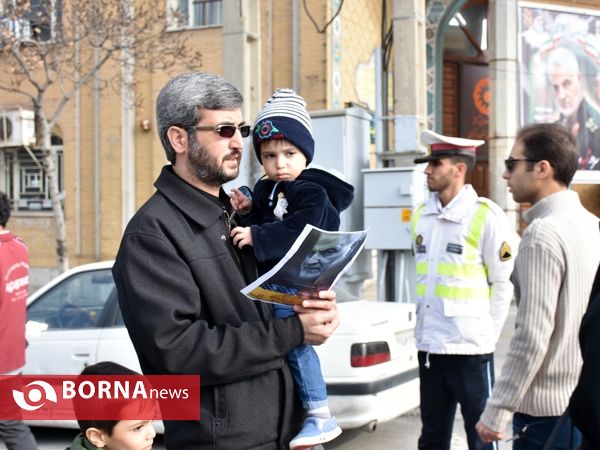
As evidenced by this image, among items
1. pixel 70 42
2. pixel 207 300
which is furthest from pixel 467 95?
pixel 207 300

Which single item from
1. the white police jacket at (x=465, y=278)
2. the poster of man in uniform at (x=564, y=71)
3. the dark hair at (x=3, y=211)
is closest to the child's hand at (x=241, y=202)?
the white police jacket at (x=465, y=278)

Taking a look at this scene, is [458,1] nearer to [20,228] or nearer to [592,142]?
[592,142]

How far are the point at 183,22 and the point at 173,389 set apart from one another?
15122 mm

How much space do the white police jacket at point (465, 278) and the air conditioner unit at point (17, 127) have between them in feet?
46.6

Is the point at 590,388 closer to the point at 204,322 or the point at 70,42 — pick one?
the point at 204,322

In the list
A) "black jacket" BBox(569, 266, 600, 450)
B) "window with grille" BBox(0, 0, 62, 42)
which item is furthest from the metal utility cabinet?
"window with grille" BBox(0, 0, 62, 42)

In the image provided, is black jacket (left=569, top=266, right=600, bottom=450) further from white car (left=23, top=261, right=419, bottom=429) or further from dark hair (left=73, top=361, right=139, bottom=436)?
white car (left=23, top=261, right=419, bottom=429)

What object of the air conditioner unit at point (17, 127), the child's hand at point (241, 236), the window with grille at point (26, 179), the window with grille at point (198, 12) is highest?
the window with grille at point (198, 12)

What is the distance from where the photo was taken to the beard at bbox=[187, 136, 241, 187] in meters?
2.37

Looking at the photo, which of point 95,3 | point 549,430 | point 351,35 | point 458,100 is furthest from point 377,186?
point 458,100

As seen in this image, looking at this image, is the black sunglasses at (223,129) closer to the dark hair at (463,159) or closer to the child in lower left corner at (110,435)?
the child in lower left corner at (110,435)

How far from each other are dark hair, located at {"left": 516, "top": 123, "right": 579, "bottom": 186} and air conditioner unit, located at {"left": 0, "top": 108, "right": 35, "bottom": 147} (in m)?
15.3

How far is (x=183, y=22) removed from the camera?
16.5 meters

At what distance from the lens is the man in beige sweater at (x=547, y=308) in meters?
2.95
